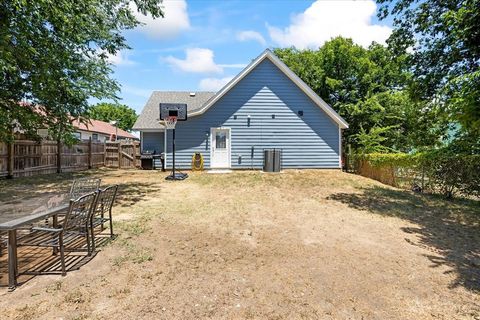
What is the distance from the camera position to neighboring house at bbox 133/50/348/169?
46.7 ft

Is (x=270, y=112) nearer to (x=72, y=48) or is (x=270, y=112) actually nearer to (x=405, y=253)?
(x=72, y=48)

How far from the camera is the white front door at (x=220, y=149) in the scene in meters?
14.4

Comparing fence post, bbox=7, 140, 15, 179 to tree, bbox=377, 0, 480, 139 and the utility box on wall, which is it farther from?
tree, bbox=377, 0, 480, 139

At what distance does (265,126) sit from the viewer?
14.5 metres

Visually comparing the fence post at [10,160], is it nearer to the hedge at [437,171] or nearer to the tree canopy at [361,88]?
the hedge at [437,171]

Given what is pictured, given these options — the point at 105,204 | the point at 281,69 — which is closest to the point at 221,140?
the point at 281,69

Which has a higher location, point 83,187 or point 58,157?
point 58,157

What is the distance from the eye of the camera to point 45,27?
26.5ft

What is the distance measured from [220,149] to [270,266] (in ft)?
35.8

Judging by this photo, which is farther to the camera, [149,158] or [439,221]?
[149,158]

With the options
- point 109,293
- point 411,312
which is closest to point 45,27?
Answer: point 109,293

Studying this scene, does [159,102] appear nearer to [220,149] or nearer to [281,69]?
[220,149]

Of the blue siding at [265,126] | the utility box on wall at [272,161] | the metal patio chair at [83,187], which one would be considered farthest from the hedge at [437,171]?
the metal patio chair at [83,187]

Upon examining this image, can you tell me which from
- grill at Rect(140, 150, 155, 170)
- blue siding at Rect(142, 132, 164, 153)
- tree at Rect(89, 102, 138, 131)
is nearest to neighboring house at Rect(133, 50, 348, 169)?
grill at Rect(140, 150, 155, 170)
